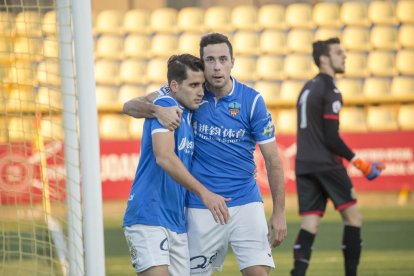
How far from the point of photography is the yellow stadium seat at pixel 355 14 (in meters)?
19.3

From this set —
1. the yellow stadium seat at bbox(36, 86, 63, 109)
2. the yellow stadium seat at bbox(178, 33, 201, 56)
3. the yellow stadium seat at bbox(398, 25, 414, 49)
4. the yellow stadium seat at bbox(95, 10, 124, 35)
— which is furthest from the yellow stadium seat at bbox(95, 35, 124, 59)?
the yellow stadium seat at bbox(398, 25, 414, 49)

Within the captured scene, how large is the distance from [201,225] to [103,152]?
36.4ft

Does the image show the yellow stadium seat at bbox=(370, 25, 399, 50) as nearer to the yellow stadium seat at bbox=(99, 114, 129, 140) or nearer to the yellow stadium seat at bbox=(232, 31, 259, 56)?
the yellow stadium seat at bbox=(232, 31, 259, 56)

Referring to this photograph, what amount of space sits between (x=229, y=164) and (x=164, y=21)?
14.2m

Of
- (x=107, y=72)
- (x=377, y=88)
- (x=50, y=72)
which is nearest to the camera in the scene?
(x=50, y=72)

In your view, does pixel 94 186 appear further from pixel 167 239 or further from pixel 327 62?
pixel 327 62

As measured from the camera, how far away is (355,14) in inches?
760

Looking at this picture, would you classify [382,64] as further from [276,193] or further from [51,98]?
[276,193]

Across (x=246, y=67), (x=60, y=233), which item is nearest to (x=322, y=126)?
(x=60, y=233)

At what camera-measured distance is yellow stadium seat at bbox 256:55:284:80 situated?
19.1 meters

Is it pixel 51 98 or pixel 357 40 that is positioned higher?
pixel 357 40

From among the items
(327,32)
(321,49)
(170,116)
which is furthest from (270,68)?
(170,116)

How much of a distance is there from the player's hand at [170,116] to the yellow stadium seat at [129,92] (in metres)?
13.6

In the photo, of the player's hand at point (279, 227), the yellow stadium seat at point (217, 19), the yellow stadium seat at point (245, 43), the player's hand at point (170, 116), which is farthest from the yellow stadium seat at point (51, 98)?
the yellow stadium seat at point (245, 43)
